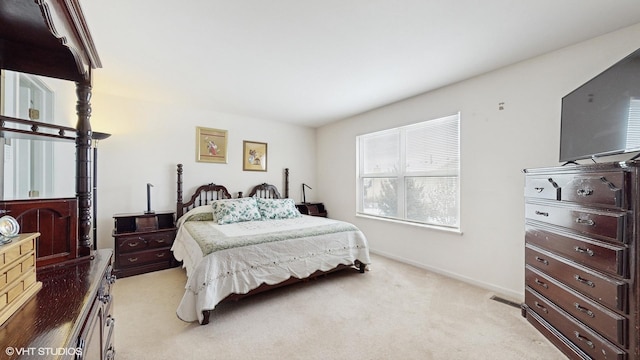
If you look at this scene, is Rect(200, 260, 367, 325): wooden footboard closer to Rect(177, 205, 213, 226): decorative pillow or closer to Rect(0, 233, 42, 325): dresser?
Rect(0, 233, 42, 325): dresser

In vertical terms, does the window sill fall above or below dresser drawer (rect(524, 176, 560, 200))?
below

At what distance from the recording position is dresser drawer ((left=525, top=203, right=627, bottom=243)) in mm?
1342

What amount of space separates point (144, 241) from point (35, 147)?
5.12 feet

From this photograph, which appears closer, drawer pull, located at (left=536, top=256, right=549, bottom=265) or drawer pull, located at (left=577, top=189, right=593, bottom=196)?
drawer pull, located at (left=577, top=189, right=593, bottom=196)

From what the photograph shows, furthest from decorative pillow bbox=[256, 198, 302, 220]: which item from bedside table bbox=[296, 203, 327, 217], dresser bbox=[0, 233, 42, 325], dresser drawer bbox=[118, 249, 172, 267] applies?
dresser bbox=[0, 233, 42, 325]

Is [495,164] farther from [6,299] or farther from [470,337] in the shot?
[6,299]

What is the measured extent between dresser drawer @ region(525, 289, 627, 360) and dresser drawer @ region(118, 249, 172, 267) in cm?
416

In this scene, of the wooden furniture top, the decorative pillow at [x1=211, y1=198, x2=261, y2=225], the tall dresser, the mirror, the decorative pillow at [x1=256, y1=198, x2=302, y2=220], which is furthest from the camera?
the decorative pillow at [x1=256, y1=198, x2=302, y2=220]

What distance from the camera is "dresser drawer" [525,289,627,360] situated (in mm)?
→ 1357

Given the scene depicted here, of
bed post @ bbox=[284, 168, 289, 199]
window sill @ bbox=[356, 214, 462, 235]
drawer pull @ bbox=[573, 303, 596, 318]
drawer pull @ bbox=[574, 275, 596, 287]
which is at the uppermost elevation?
bed post @ bbox=[284, 168, 289, 199]

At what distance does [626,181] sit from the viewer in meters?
1.32

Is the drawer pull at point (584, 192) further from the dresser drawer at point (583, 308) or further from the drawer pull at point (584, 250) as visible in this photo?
the dresser drawer at point (583, 308)

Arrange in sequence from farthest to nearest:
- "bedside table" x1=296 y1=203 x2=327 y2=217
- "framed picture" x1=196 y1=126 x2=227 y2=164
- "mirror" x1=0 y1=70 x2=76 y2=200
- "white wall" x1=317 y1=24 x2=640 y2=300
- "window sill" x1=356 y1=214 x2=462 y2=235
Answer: "bedside table" x1=296 y1=203 x2=327 y2=217 → "framed picture" x1=196 y1=126 x2=227 y2=164 → "window sill" x1=356 y1=214 x2=462 y2=235 → "white wall" x1=317 y1=24 x2=640 y2=300 → "mirror" x1=0 y1=70 x2=76 y2=200

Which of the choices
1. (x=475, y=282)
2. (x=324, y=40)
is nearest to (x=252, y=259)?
(x=324, y=40)
